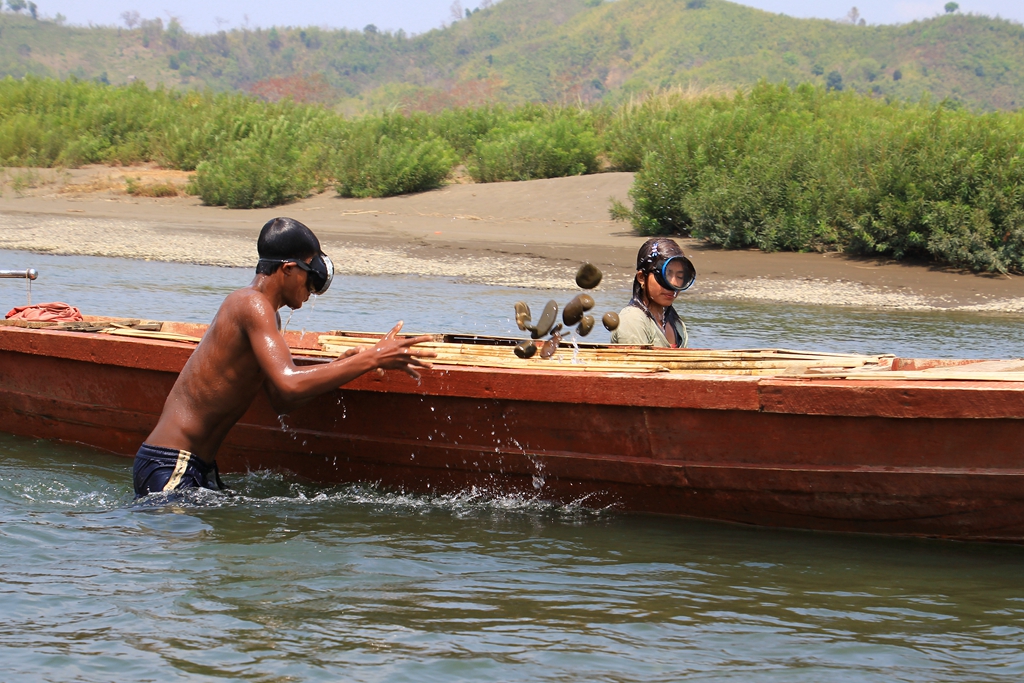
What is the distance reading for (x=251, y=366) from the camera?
4.69 metres

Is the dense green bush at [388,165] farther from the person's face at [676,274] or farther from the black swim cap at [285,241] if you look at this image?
the black swim cap at [285,241]

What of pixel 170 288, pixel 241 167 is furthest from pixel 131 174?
pixel 170 288

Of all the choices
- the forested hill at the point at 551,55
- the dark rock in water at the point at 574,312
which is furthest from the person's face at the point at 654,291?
the forested hill at the point at 551,55

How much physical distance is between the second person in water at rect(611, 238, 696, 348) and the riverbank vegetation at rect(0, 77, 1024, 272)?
27.3 ft

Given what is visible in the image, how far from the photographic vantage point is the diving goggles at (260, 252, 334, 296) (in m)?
4.57

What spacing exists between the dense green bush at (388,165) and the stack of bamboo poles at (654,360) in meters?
13.2

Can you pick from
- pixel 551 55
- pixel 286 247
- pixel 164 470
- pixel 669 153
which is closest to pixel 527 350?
pixel 286 247

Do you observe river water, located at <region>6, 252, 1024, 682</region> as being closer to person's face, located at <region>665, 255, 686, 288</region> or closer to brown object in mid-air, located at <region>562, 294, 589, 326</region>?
brown object in mid-air, located at <region>562, 294, 589, 326</region>

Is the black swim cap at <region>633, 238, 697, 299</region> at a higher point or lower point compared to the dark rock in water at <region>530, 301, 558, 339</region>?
higher

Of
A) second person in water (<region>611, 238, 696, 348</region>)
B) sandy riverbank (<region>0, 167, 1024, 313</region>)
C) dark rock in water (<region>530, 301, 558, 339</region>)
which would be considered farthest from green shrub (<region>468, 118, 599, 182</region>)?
dark rock in water (<region>530, 301, 558, 339</region>)

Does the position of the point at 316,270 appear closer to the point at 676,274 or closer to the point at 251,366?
the point at 251,366

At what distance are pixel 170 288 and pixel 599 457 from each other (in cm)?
978

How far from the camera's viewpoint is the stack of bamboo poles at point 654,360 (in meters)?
4.90

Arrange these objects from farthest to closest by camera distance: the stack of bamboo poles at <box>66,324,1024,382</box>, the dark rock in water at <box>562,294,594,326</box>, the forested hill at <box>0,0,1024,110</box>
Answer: the forested hill at <box>0,0,1024,110</box> < the dark rock in water at <box>562,294,594,326</box> < the stack of bamboo poles at <box>66,324,1024,382</box>
